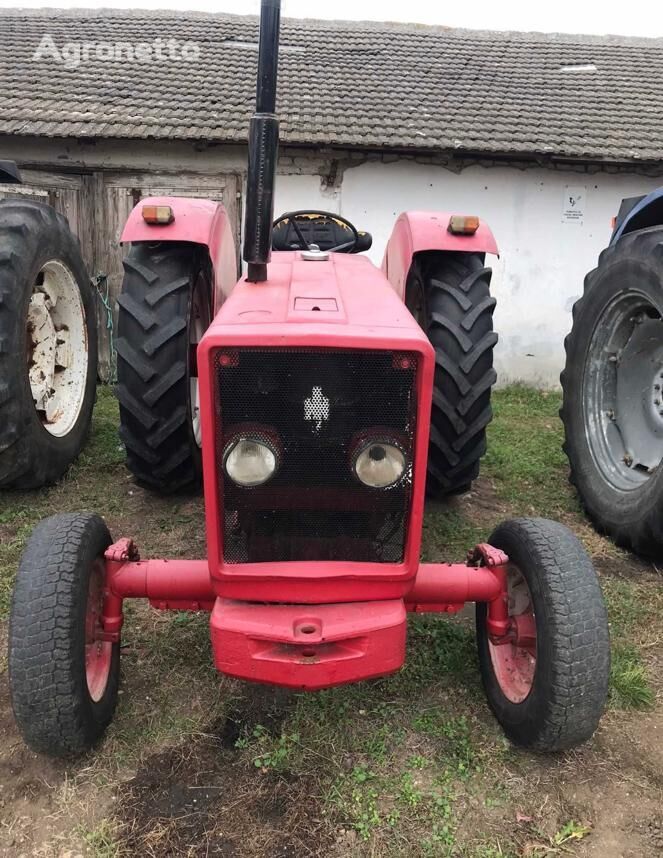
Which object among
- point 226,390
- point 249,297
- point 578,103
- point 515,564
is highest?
point 578,103

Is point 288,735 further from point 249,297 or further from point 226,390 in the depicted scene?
point 249,297

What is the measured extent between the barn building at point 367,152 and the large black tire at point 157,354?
3.70 m

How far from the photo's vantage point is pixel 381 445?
5.96 ft

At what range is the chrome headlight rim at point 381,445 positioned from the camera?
182 centimetres

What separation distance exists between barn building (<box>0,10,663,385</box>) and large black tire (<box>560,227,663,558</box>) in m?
3.54

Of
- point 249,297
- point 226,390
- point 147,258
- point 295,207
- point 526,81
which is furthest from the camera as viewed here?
point 526,81

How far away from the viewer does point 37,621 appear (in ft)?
6.12

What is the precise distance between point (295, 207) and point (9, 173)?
3.21 meters

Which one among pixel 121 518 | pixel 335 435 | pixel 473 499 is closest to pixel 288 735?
pixel 335 435

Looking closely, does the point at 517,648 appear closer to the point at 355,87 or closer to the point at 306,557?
the point at 306,557

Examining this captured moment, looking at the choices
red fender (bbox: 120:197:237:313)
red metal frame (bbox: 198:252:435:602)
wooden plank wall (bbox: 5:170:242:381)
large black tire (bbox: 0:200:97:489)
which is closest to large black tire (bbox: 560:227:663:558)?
red metal frame (bbox: 198:252:435:602)

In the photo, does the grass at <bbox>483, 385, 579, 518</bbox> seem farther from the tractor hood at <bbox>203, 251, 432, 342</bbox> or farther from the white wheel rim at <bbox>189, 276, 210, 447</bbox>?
the tractor hood at <bbox>203, 251, 432, 342</bbox>

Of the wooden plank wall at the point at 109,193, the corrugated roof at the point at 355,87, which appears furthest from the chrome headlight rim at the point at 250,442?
the corrugated roof at the point at 355,87

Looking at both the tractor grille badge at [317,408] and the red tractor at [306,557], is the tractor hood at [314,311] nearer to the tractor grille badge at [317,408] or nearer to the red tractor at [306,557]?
the red tractor at [306,557]
